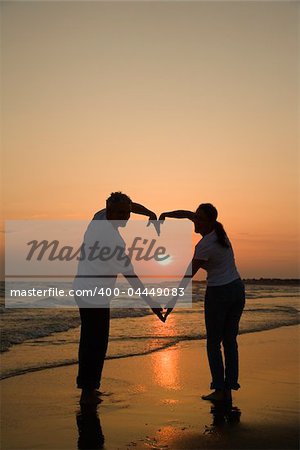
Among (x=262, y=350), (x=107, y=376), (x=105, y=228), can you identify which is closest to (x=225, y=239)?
(x=105, y=228)

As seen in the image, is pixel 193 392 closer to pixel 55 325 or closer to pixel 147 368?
pixel 147 368

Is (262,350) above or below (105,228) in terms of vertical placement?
below

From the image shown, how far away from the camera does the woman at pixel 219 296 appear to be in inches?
225

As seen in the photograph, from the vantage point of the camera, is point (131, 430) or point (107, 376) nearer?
point (131, 430)

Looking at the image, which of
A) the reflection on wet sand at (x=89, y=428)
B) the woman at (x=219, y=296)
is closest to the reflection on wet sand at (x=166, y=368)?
the woman at (x=219, y=296)

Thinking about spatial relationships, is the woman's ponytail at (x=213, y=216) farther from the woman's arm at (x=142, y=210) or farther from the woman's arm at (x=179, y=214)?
the woman's arm at (x=142, y=210)

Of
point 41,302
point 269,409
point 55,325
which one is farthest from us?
point 41,302

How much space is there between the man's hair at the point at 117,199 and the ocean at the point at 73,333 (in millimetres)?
2811

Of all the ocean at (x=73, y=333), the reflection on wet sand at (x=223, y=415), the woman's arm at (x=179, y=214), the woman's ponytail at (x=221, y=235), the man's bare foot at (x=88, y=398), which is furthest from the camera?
the ocean at (x=73, y=333)

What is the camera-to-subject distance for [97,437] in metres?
4.68

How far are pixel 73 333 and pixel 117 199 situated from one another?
23.2ft

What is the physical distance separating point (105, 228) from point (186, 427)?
190cm

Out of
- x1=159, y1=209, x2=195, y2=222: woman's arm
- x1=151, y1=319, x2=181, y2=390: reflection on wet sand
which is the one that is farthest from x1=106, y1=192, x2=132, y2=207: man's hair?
x1=151, y1=319, x2=181, y2=390: reflection on wet sand

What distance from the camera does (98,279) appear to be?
5.79 metres
